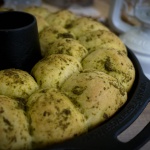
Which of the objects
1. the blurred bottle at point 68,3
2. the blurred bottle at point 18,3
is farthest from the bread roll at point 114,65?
the blurred bottle at point 68,3

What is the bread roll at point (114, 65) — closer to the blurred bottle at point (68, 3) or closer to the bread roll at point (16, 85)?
the bread roll at point (16, 85)

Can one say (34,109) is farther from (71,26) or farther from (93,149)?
(71,26)

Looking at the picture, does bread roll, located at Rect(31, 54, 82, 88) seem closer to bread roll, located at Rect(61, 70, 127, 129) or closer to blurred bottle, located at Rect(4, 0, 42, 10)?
bread roll, located at Rect(61, 70, 127, 129)

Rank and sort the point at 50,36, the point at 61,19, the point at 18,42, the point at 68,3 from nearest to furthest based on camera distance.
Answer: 1. the point at 18,42
2. the point at 50,36
3. the point at 61,19
4. the point at 68,3


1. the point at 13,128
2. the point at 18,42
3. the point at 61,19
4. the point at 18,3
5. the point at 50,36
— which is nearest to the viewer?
the point at 13,128

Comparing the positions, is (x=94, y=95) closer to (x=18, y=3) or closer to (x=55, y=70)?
(x=55, y=70)

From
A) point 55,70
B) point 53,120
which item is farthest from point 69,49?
point 53,120

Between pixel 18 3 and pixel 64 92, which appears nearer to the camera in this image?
pixel 64 92

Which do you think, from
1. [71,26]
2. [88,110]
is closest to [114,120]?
[88,110]
